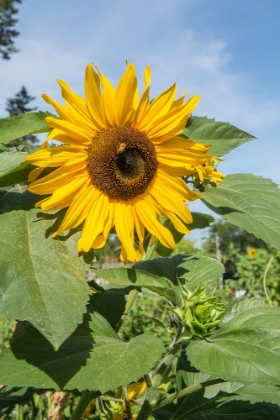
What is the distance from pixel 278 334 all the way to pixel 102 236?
0.25 meters

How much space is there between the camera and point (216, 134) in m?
0.78

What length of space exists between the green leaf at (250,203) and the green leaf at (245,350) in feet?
0.33

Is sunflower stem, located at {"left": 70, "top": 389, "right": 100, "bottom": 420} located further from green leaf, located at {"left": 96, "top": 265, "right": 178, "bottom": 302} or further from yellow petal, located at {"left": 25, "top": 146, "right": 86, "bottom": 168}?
yellow petal, located at {"left": 25, "top": 146, "right": 86, "bottom": 168}

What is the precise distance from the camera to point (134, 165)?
2.52ft

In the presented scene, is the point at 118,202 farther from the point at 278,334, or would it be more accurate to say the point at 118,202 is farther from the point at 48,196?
the point at 278,334

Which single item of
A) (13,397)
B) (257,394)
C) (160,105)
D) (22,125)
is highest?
A: (160,105)

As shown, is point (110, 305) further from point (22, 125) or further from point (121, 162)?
point (22, 125)

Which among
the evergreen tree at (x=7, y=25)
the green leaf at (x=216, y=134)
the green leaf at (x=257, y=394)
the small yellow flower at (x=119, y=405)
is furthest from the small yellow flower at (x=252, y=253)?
the evergreen tree at (x=7, y=25)

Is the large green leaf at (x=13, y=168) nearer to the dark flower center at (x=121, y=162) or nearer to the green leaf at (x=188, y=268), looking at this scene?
the dark flower center at (x=121, y=162)

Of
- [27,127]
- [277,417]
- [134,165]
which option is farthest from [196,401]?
[27,127]

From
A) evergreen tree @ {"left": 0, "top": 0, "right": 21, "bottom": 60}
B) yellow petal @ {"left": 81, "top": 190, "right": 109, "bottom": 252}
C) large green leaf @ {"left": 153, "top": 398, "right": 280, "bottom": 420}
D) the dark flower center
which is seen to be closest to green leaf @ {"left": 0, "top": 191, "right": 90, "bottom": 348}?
yellow petal @ {"left": 81, "top": 190, "right": 109, "bottom": 252}

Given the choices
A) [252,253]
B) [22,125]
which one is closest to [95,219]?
[22,125]

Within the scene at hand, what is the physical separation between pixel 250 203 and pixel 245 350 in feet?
0.71

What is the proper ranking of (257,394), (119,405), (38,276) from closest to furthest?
(38,276)
(257,394)
(119,405)
